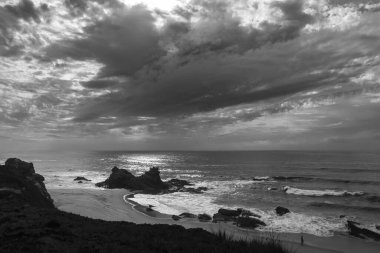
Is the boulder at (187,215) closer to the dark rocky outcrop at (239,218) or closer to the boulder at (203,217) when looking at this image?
the boulder at (203,217)

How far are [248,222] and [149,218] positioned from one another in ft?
39.6

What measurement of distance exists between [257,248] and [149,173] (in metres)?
59.4

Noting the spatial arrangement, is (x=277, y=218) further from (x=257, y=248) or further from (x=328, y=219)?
(x=257, y=248)

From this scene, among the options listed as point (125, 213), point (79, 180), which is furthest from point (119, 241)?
point (79, 180)

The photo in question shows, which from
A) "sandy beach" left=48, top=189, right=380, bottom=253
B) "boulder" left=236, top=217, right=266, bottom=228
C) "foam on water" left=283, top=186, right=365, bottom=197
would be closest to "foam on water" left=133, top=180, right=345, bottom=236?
"boulder" left=236, top=217, right=266, bottom=228

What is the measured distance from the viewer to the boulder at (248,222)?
35.4 meters

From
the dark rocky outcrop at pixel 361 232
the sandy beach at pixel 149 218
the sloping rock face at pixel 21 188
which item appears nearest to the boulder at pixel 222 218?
the sandy beach at pixel 149 218

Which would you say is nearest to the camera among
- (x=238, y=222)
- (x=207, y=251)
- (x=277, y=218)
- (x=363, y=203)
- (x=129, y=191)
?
(x=207, y=251)

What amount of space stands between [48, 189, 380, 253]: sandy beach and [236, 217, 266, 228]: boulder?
919 millimetres

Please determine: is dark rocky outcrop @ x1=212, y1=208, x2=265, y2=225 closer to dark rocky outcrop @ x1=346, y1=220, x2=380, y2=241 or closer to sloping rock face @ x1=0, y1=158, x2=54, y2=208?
dark rocky outcrop @ x1=346, y1=220, x2=380, y2=241

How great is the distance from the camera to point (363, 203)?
48000mm

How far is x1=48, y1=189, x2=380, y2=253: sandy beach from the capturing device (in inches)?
1109

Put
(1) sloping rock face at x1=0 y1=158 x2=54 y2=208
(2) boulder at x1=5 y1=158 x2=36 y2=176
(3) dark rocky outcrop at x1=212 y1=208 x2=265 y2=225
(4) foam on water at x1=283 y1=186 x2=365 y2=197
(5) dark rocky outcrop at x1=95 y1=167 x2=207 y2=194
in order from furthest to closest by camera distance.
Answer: (5) dark rocky outcrop at x1=95 y1=167 x2=207 y2=194 → (4) foam on water at x1=283 y1=186 x2=365 y2=197 → (2) boulder at x1=5 y1=158 x2=36 y2=176 → (3) dark rocky outcrop at x1=212 y1=208 x2=265 y2=225 → (1) sloping rock face at x1=0 y1=158 x2=54 y2=208

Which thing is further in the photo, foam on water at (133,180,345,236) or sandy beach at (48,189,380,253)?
foam on water at (133,180,345,236)
